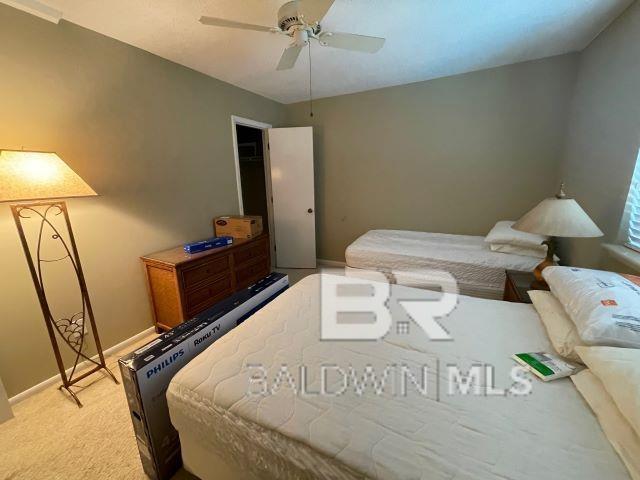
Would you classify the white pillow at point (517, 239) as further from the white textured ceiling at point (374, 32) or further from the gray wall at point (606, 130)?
the white textured ceiling at point (374, 32)

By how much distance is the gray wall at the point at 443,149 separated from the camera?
274 centimetres

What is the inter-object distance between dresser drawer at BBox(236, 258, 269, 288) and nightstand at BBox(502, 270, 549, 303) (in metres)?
2.41

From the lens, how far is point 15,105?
1548 millimetres

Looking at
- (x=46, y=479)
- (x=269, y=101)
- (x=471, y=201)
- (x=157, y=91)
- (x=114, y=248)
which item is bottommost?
(x=46, y=479)

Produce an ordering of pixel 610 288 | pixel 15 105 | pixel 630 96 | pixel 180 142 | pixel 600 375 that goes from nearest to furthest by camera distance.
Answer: pixel 600 375 → pixel 610 288 → pixel 15 105 → pixel 630 96 → pixel 180 142

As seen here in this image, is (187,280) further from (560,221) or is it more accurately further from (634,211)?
(634,211)

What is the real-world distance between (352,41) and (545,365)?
2.07m

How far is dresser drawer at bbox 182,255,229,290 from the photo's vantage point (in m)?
2.17

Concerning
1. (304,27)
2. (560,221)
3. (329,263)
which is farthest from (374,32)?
(329,263)

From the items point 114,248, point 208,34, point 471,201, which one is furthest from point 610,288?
point 114,248

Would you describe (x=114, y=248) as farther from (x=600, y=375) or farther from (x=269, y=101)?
(x=600, y=375)

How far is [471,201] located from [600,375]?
2.66 m

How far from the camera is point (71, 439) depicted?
142cm

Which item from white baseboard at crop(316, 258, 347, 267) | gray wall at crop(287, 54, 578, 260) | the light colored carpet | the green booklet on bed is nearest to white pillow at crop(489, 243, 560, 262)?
Answer: gray wall at crop(287, 54, 578, 260)
